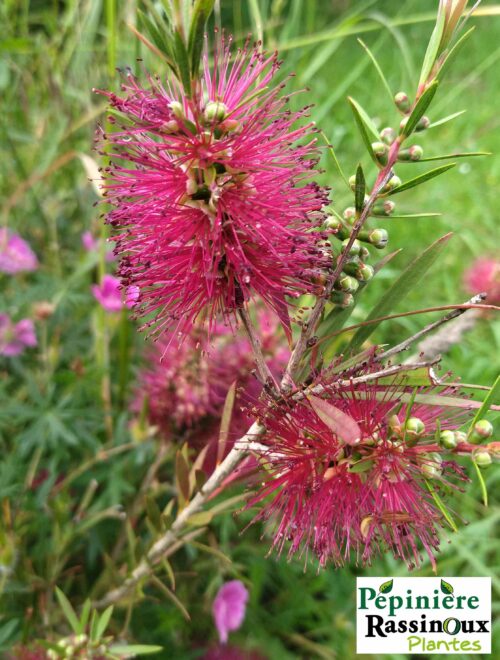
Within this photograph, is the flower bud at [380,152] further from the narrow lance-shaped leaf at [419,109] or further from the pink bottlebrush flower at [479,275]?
the pink bottlebrush flower at [479,275]

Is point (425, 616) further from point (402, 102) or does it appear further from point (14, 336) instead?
point (14, 336)

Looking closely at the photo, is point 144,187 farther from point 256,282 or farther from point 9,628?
point 9,628

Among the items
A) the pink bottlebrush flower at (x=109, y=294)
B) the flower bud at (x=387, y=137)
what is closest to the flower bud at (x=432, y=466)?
the flower bud at (x=387, y=137)

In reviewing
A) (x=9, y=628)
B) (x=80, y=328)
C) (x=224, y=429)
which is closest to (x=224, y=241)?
(x=224, y=429)

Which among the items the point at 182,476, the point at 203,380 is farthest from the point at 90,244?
the point at 182,476

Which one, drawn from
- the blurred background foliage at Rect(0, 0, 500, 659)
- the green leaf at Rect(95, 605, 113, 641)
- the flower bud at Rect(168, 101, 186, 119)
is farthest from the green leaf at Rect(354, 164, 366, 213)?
the green leaf at Rect(95, 605, 113, 641)
